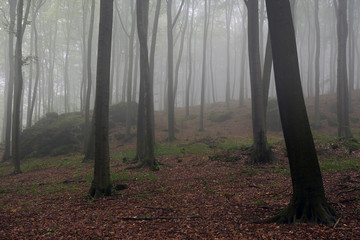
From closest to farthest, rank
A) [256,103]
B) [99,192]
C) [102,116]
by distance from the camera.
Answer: [99,192]
[102,116]
[256,103]

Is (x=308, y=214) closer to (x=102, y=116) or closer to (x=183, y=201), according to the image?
(x=183, y=201)

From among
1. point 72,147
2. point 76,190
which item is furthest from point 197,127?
point 76,190

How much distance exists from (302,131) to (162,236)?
292 centimetres

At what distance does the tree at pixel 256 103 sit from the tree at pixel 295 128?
5.37 meters

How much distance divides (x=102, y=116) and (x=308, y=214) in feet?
17.9

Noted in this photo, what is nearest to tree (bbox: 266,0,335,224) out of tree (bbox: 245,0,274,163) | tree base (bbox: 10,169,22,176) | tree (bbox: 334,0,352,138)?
tree (bbox: 245,0,274,163)

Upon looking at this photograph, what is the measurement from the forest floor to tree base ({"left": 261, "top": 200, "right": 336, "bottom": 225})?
137 mm

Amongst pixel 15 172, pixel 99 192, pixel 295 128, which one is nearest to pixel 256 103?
pixel 295 128

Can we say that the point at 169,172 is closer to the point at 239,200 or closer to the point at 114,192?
the point at 114,192

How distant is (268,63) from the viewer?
33.2 feet

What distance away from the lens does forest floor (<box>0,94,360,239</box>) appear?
4031mm

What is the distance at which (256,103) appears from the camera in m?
9.39

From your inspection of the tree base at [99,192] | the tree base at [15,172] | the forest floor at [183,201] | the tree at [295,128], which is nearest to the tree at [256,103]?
the forest floor at [183,201]

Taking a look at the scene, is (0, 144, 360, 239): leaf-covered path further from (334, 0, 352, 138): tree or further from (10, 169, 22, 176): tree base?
(334, 0, 352, 138): tree
